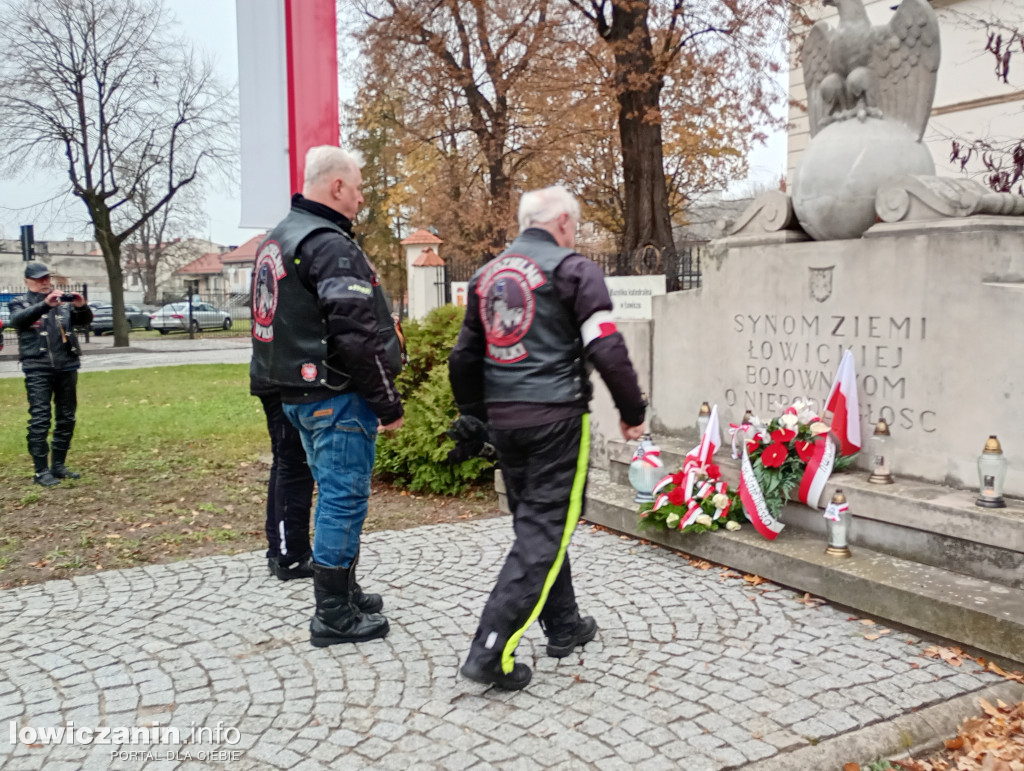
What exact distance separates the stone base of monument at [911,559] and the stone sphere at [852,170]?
1.49 metres

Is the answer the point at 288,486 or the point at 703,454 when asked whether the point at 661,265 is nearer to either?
the point at 703,454

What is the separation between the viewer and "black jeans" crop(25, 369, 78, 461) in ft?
23.7

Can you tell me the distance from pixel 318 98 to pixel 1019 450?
463 centimetres

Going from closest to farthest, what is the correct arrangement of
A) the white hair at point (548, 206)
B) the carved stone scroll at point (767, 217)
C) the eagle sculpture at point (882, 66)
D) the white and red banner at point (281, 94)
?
1. the white hair at point (548, 206)
2. the eagle sculpture at point (882, 66)
3. the carved stone scroll at point (767, 217)
4. the white and red banner at point (281, 94)

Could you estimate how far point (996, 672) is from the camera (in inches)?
134

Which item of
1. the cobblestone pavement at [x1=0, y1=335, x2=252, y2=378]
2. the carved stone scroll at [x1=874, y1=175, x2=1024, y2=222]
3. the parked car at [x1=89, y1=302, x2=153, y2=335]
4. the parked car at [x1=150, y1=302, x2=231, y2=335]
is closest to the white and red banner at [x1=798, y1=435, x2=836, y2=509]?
the carved stone scroll at [x1=874, y1=175, x2=1024, y2=222]

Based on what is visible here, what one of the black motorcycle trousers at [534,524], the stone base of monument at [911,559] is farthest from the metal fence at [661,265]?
the black motorcycle trousers at [534,524]

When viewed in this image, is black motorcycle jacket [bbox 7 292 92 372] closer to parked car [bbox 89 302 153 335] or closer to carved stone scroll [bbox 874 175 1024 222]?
carved stone scroll [bbox 874 175 1024 222]

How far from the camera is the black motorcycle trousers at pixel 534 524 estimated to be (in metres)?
3.21

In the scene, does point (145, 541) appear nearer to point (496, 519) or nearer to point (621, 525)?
point (496, 519)

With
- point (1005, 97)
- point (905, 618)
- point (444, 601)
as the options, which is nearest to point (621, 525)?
point (444, 601)

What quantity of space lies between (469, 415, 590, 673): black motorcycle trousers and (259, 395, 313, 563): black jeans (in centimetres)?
154

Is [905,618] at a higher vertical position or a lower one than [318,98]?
lower

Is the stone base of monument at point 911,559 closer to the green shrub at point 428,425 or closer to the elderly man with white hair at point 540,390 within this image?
the elderly man with white hair at point 540,390
